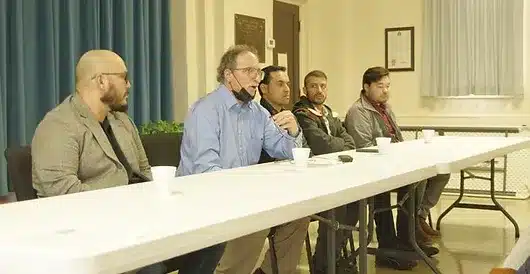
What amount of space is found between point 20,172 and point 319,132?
204 centimetres

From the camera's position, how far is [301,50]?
696 cm

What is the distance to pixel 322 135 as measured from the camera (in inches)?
159

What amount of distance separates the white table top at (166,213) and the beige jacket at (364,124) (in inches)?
63.7

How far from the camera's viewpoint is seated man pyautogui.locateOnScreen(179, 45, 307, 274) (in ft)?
9.26

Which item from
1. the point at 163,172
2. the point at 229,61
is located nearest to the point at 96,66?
the point at 229,61

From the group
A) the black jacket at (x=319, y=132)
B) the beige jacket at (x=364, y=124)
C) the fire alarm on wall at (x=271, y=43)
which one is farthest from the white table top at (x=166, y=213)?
the fire alarm on wall at (x=271, y=43)

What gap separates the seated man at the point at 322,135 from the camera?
3.47 m

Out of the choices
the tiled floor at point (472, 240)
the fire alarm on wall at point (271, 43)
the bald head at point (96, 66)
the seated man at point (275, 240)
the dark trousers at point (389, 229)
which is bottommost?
the tiled floor at point (472, 240)

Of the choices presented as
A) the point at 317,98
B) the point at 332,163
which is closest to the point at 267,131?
the point at 332,163

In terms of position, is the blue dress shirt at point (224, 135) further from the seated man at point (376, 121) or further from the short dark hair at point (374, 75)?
the short dark hair at point (374, 75)

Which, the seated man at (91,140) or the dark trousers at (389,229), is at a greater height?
the seated man at (91,140)

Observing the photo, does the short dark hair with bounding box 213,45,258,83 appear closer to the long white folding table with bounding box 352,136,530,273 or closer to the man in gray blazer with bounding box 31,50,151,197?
the man in gray blazer with bounding box 31,50,151,197

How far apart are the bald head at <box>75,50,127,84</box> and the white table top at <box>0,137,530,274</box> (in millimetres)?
667

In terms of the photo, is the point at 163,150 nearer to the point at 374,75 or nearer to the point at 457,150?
the point at 457,150
